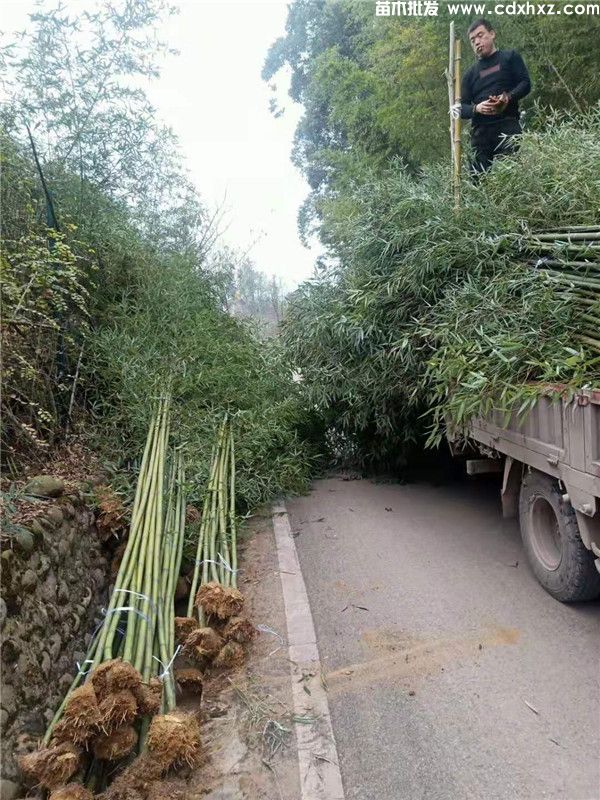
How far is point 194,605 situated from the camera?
3.12 m

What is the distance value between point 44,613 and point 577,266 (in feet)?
11.3

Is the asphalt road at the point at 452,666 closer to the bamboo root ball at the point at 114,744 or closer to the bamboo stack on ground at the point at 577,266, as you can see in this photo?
the bamboo root ball at the point at 114,744

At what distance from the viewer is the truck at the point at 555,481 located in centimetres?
252

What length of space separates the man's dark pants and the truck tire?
11.2 ft

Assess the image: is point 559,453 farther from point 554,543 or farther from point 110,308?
point 110,308

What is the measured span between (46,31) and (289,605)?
16.5ft

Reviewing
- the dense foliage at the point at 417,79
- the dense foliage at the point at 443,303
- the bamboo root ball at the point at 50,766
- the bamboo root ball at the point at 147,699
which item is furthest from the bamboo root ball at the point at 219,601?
the dense foliage at the point at 417,79

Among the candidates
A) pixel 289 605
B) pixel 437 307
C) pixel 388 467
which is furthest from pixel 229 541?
pixel 388 467

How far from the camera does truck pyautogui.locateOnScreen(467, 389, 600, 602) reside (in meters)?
2.52

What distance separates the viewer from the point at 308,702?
8.17ft

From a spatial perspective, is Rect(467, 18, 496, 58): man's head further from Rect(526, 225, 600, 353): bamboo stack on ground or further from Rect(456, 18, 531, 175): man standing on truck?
Rect(526, 225, 600, 353): bamboo stack on ground

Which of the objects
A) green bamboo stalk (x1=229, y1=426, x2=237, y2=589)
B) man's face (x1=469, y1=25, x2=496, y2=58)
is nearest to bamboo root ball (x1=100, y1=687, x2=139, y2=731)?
green bamboo stalk (x1=229, y1=426, x2=237, y2=589)

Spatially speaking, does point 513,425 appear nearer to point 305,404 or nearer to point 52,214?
point 305,404

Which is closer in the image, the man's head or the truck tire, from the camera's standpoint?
the truck tire
